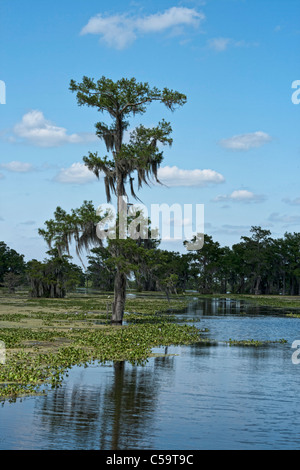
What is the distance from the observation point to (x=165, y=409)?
14.4m

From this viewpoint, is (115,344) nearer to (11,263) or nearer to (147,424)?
(147,424)

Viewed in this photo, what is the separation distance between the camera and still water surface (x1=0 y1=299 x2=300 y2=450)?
1160 cm

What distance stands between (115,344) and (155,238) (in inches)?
4384

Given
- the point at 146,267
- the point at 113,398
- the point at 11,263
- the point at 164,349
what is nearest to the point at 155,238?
the point at 11,263

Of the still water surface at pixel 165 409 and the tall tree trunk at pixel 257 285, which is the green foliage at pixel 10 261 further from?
the still water surface at pixel 165 409

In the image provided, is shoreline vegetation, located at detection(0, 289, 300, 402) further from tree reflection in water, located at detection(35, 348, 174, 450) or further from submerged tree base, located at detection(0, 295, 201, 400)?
tree reflection in water, located at detection(35, 348, 174, 450)

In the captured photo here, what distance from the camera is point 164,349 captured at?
86.4 feet

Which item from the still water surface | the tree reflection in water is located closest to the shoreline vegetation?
the still water surface

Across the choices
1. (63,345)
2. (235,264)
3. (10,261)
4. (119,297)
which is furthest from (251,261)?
(63,345)

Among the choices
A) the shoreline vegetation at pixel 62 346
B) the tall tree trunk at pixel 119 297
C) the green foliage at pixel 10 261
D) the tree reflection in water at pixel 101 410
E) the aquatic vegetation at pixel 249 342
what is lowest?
the aquatic vegetation at pixel 249 342

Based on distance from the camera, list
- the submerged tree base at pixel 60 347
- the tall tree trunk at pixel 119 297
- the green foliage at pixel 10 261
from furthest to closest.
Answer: the green foliage at pixel 10 261 < the tall tree trunk at pixel 119 297 < the submerged tree base at pixel 60 347

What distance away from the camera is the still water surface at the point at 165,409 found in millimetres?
11602

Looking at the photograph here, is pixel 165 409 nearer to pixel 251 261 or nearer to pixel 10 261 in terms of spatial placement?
pixel 10 261

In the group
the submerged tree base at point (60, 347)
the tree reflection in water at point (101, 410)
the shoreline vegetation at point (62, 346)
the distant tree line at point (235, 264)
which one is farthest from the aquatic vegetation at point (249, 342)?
the distant tree line at point (235, 264)
